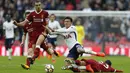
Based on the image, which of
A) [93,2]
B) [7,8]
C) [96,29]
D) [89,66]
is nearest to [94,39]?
[96,29]

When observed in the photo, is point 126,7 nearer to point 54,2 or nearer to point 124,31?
point 124,31

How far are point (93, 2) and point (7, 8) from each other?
6.22 m

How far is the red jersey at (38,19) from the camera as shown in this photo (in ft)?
70.6

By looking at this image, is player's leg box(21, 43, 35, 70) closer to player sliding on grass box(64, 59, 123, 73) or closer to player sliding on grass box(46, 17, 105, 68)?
player sliding on grass box(46, 17, 105, 68)

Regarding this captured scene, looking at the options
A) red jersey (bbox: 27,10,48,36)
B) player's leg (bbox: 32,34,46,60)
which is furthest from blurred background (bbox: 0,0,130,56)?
player's leg (bbox: 32,34,46,60)

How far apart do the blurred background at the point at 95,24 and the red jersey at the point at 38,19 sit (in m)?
12.9

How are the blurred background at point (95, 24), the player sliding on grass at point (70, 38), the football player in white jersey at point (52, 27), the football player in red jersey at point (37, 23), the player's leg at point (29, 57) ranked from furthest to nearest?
1. the blurred background at point (95, 24)
2. the football player in white jersey at point (52, 27)
3. the football player in red jersey at point (37, 23)
4. the player's leg at point (29, 57)
5. the player sliding on grass at point (70, 38)

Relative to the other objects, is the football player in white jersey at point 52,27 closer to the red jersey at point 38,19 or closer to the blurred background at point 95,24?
the blurred background at point 95,24

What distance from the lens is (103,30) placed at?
36.7 metres

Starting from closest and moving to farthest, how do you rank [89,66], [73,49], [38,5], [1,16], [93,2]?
[89,66], [73,49], [38,5], [1,16], [93,2]

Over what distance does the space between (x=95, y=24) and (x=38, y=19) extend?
1538 cm

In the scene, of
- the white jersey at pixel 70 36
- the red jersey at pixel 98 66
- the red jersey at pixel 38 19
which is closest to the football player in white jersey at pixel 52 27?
the red jersey at pixel 38 19

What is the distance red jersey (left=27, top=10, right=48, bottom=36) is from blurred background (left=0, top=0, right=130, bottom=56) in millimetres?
12895

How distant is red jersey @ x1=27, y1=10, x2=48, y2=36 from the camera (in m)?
21.5
